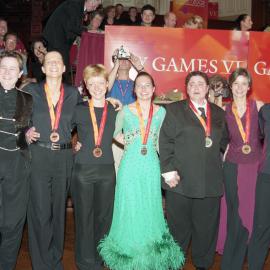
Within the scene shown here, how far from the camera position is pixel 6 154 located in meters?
3.11

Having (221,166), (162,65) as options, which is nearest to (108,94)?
(162,65)

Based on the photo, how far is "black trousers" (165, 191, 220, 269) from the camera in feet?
11.2

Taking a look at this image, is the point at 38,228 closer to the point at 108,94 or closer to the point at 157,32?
the point at 108,94

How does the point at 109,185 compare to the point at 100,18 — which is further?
the point at 100,18

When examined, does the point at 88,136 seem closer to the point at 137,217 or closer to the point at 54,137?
the point at 54,137

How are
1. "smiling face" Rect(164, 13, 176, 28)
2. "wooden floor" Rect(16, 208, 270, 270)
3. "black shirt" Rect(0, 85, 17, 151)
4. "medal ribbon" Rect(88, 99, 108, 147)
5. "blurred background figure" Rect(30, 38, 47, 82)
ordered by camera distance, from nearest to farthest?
1. "black shirt" Rect(0, 85, 17, 151)
2. "medal ribbon" Rect(88, 99, 108, 147)
3. "wooden floor" Rect(16, 208, 270, 270)
4. "blurred background figure" Rect(30, 38, 47, 82)
5. "smiling face" Rect(164, 13, 176, 28)

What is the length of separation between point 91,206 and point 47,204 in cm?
33

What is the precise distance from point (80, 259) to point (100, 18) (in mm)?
3313

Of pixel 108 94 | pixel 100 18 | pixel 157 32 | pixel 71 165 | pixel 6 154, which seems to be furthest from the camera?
pixel 100 18

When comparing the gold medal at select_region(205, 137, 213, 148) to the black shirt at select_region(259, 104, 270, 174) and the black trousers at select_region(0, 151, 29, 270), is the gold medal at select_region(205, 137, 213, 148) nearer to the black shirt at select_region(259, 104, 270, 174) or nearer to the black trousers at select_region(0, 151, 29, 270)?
the black shirt at select_region(259, 104, 270, 174)

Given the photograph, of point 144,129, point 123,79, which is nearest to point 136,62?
point 123,79

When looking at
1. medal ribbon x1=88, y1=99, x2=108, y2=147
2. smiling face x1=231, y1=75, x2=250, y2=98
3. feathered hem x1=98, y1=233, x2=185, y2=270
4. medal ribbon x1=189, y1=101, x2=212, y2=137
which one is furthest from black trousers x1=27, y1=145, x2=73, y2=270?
Answer: smiling face x1=231, y1=75, x2=250, y2=98

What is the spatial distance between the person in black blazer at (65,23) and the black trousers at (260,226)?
267 cm

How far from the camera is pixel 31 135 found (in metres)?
3.15
